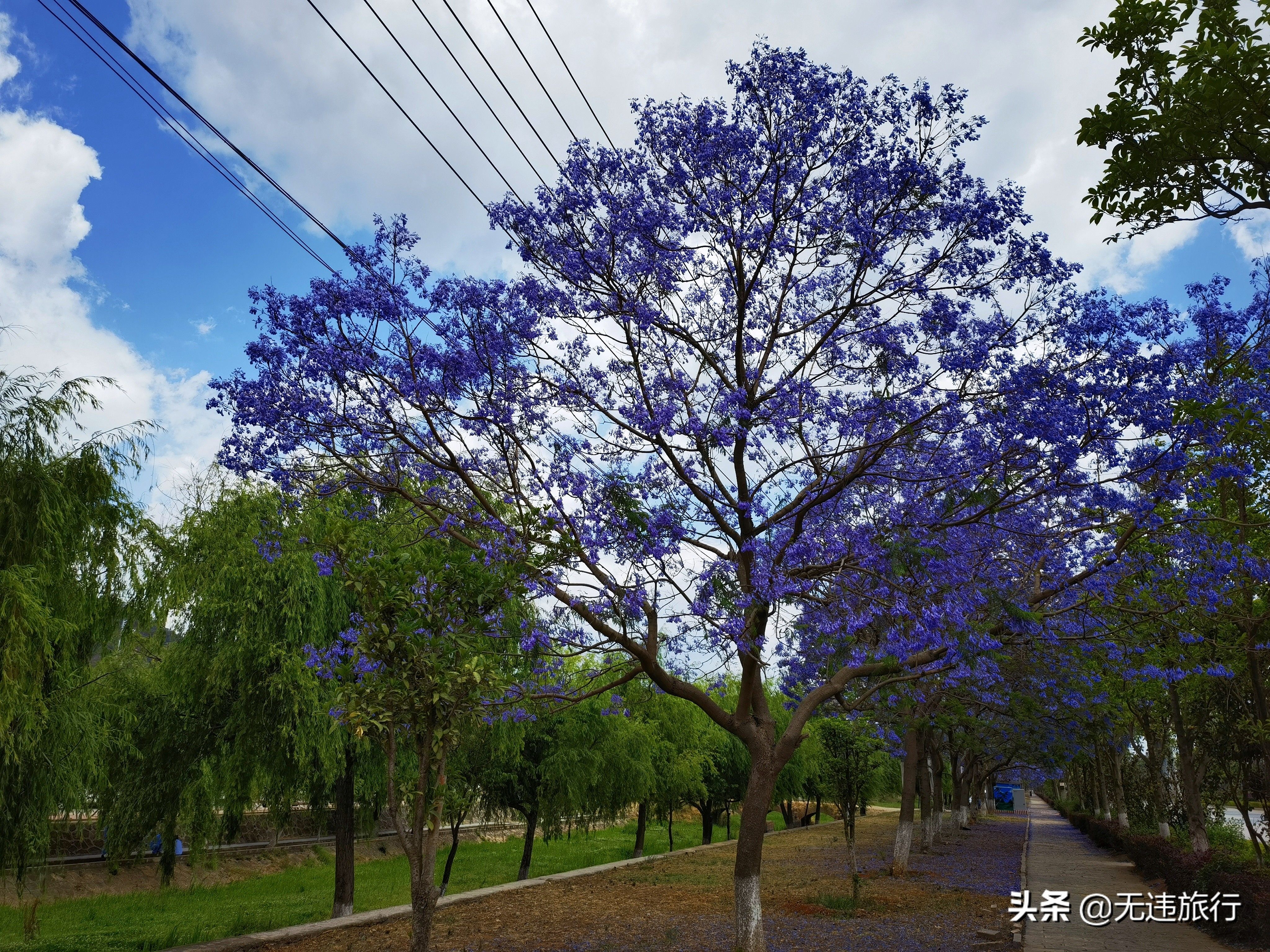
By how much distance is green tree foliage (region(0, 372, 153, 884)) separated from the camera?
8.85 meters

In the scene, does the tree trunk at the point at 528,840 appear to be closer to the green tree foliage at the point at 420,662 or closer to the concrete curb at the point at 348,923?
the concrete curb at the point at 348,923

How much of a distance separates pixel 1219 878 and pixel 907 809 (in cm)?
827

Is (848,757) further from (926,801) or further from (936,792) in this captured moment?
(936,792)

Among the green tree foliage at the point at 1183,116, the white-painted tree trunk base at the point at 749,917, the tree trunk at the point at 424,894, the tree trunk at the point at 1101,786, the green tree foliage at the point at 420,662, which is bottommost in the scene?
the tree trunk at the point at 1101,786

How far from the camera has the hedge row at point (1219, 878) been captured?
436 inches

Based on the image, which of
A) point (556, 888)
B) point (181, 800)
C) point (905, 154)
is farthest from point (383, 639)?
point (556, 888)

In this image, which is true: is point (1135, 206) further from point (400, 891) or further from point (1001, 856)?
point (1001, 856)

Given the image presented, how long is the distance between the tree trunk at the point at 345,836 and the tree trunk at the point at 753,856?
6617mm

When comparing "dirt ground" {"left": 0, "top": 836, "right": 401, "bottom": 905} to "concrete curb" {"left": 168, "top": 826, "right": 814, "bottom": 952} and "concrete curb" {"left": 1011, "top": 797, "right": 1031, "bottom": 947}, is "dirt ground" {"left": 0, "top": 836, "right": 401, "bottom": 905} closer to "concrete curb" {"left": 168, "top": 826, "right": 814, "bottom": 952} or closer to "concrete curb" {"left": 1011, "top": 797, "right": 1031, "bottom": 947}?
"concrete curb" {"left": 168, "top": 826, "right": 814, "bottom": 952}

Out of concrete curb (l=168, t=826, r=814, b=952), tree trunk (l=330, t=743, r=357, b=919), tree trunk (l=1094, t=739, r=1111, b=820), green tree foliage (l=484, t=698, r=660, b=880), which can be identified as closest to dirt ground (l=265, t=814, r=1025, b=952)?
concrete curb (l=168, t=826, r=814, b=952)

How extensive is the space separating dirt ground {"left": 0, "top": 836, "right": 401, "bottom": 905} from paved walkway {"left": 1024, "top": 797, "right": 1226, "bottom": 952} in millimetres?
13628

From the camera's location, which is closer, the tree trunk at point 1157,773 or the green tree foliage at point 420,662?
the green tree foliage at point 420,662

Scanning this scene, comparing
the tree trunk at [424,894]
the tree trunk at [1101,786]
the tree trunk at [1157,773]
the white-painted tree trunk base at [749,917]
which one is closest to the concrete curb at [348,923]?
the white-painted tree trunk base at [749,917]

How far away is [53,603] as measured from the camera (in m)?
9.50
